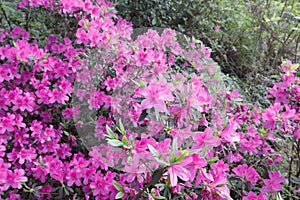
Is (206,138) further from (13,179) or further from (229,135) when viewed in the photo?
(13,179)

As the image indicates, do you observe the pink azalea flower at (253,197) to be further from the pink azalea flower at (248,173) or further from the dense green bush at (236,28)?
the dense green bush at (236,28)

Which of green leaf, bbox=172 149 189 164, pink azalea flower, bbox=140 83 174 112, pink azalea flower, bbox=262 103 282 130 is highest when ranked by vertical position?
pink azalea flower, bbox=140 83 174 112

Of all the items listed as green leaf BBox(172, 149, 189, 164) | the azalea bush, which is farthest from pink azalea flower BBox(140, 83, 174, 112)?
green leaf BBox(172, 149, 189, 164)

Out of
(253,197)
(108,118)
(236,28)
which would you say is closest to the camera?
(253,197)

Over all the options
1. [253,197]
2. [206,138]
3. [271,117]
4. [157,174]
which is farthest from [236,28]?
[157,174]

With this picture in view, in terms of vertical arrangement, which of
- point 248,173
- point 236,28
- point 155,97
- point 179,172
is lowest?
point 248,173

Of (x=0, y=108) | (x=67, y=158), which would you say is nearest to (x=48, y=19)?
(x=0, y=108)

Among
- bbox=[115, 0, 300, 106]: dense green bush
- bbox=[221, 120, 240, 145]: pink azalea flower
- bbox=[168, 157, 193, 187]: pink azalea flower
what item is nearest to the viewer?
bbox=[168, 157, 193, 187]: pink azalea flower

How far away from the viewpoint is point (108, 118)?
1.69 meters

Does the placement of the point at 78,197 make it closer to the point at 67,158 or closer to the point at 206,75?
the point at 67,158

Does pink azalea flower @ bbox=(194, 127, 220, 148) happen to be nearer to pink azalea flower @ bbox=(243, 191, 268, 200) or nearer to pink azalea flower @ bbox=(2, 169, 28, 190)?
Result: pink azalea flower @ bbox=(243, 191, 268, 200)

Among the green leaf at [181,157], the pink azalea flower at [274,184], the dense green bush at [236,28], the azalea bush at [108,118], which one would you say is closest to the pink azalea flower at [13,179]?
the azalea bush at [108,118]

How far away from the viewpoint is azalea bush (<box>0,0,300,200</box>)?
4.24 ft

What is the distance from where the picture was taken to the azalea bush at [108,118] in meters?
1.29
